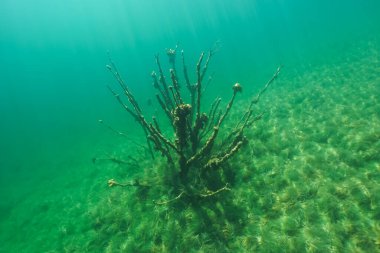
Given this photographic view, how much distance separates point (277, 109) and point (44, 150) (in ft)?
68.8

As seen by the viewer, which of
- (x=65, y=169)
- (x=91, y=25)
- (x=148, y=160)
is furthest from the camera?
(x=91, y=25)

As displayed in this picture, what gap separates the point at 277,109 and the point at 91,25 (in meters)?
126

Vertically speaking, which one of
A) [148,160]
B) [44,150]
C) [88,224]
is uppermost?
[44,150]

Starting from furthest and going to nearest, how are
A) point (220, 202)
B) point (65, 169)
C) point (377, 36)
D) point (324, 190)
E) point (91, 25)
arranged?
point (91, 25), point (377, 36), point (65, 169), point (220, 202), point (324, 190)

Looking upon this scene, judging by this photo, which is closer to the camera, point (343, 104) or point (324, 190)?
point (324, 190)

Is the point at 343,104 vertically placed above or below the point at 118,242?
above

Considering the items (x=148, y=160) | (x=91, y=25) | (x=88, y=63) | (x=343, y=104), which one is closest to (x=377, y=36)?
(x=343, y=104)

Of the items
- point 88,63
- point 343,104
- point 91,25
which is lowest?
point 343,104

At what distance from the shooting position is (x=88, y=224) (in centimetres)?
774

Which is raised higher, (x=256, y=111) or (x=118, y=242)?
(x=256, y=111)

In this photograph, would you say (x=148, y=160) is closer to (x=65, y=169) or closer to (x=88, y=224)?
(x=88, y=224)

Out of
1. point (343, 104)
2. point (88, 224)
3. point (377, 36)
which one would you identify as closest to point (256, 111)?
point (343, 104)

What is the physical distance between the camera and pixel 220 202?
5.94 m

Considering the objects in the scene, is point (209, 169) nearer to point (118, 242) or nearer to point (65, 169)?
point (118, 242)
